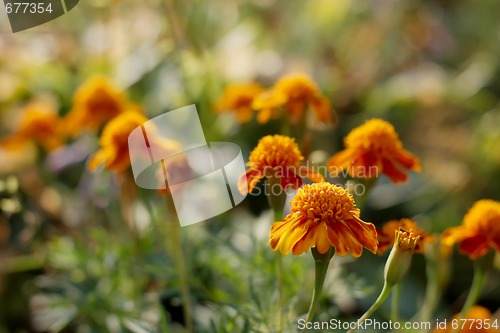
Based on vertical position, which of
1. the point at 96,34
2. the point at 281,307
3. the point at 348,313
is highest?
the point at 96,34

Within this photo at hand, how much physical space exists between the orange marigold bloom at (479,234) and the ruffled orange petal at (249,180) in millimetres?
243

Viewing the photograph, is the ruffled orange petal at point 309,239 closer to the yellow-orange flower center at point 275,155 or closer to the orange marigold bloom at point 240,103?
the yellow-orange flower center at point 275,155

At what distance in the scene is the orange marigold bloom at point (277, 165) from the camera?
70 centimetres

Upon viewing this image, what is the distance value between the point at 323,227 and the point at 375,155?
22cm

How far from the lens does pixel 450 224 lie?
1350 millimetres

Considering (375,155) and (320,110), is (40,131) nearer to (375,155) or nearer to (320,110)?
(320,110)

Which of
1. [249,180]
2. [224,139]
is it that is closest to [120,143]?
[249,180]

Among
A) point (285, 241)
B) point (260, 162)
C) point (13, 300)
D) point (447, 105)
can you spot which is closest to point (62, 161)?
point (13, 300)

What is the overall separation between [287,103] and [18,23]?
0.40 m

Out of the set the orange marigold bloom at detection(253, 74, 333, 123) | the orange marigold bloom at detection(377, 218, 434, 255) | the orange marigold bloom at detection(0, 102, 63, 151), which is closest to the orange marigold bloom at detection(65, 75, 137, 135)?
the orange marigold bloom at detection(0, 102, 63, 151)

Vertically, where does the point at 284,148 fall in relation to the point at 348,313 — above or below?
above

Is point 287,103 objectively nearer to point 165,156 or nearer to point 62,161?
point 165,156

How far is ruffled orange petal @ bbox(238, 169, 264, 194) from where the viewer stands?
2.31 feet

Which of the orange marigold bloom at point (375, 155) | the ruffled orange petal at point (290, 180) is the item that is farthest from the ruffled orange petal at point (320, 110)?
the ruffled orange petal at point (290, 180)
